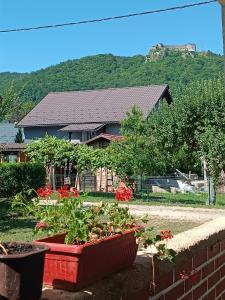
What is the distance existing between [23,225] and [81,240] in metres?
9.24

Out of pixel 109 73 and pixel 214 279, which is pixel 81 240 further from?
pixel 109 73

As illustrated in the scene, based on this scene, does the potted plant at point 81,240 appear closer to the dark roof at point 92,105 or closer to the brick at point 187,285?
A: the brick at point 187,285

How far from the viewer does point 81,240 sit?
2143mm

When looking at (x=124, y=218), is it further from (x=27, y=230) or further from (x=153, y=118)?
(x=153, y=118)

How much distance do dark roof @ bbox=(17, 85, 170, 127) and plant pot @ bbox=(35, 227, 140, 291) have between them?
1559 inches

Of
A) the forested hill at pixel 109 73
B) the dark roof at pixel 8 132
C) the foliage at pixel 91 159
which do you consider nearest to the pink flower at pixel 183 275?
the foliage at pixel 91 159

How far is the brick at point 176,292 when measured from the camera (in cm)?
276

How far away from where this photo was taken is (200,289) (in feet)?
10.7

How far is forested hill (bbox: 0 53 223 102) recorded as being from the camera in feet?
207

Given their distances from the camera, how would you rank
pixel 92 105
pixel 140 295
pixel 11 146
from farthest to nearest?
pixel 92 105 < pixel 11 146 < pixel 140 295

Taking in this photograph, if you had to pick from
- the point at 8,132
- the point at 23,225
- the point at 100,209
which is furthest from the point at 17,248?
the point at 8,132

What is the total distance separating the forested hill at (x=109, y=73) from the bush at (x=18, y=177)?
3848 cm

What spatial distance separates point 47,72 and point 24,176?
58179 millimetres

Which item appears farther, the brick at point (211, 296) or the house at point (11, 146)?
the house at point (11, 146)
